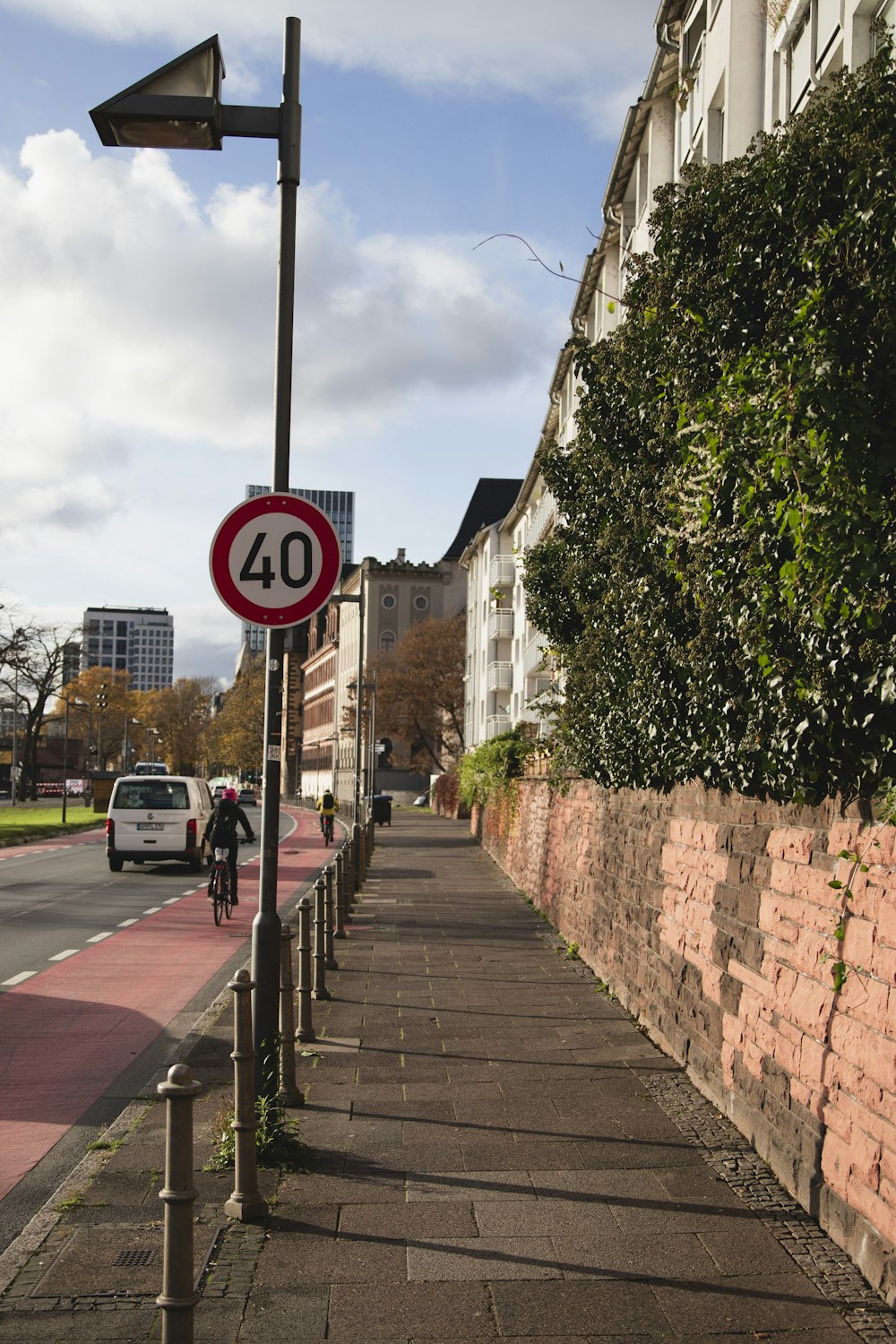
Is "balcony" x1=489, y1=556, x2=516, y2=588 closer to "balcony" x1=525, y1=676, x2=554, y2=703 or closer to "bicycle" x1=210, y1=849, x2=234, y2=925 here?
"balcony" x1=525, y1=676, x2=554, y2=703

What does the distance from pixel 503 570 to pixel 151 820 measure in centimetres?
4352

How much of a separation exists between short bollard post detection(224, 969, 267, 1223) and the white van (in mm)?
21992

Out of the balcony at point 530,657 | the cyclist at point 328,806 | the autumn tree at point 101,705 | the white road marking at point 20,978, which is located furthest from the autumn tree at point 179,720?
the white road marking at point 20,978

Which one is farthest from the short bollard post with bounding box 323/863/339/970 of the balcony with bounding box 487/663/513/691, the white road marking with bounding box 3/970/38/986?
the balcony with bounding box 487/663/513/691

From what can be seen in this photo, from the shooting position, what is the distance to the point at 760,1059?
636 centimetres

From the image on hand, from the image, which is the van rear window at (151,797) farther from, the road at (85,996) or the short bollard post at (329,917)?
the short bollard post at (329,917)

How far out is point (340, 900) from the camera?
1617 centimetres

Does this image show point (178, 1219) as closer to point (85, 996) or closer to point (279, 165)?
point (279, 165)

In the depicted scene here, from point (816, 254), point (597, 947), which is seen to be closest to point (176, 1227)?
point (816, 254)

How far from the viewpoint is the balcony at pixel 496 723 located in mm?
65812

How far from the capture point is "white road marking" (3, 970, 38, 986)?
12203 mm

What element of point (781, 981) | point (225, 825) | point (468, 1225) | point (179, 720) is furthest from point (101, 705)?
point (468, 1225)

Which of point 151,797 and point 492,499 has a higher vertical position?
point 492,499

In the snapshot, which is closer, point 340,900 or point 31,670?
point 340,900
